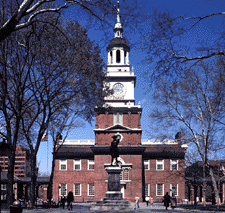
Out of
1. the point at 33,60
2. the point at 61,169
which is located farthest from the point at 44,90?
the point at 61,169

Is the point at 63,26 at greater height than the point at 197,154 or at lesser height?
greater

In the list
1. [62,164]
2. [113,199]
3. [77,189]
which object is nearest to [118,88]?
[62,164]

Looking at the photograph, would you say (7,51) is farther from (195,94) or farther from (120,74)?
(120,74)

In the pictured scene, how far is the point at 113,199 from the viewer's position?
21.2 meters

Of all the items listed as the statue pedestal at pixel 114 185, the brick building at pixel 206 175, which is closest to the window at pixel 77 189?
A: the brick building at pixel 206 175

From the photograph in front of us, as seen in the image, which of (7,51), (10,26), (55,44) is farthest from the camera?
(55,44)

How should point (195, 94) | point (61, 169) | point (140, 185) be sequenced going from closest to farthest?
point (195, 94), point (140, 185), point (61, 169)

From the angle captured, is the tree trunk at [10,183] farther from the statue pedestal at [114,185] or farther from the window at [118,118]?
the window at [118,118]

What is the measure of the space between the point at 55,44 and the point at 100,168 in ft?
103

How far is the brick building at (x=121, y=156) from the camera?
45.8 metres

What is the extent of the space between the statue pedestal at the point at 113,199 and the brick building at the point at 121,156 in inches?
818

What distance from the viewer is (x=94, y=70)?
18.6 meters

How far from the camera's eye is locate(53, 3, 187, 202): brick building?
45781 millimetres

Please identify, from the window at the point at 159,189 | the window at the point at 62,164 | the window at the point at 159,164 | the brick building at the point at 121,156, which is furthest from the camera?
the window at the point at 62,164
